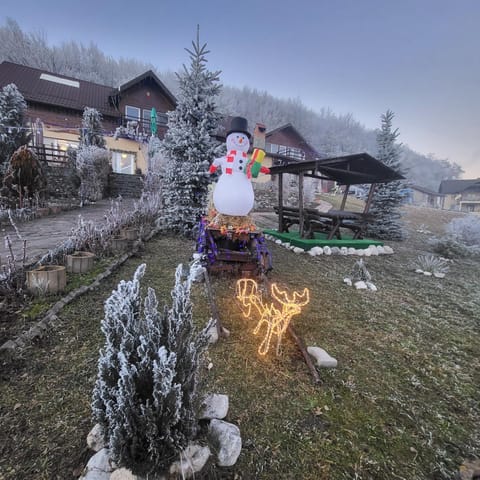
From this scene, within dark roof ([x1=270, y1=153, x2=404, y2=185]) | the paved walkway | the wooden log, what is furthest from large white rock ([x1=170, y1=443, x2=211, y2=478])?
dark roof ([x1=270, y1=153, x2=404, y2=185])

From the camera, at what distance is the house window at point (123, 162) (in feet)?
68.9

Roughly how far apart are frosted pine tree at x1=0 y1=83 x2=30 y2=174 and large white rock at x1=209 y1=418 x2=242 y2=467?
13.5m

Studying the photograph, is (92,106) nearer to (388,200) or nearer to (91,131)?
(91,131)

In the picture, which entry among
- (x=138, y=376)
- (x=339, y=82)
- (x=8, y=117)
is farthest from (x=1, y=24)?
(x=138, y=376)

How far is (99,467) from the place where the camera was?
4.44 feet

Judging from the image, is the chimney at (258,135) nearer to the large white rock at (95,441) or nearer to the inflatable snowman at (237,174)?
the inflatable snowman at (237,174)

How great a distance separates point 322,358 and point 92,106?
24888 millimetres

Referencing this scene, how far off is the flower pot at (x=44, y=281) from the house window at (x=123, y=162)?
2016 centimetres

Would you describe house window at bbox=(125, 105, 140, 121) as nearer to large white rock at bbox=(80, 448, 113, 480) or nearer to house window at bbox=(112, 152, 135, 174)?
house window at bbox=(112, 152, 135, 174)

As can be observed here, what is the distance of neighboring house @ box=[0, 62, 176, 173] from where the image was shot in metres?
19.0

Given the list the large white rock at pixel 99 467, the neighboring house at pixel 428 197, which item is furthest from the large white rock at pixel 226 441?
the neighboring house at pixel 428 197

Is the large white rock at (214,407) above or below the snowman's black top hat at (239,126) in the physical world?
below

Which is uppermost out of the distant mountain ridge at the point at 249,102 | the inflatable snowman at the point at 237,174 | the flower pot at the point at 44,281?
the distant mountain ridge at the point at 249,102

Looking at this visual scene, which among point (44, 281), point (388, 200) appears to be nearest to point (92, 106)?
point (388, 200)
